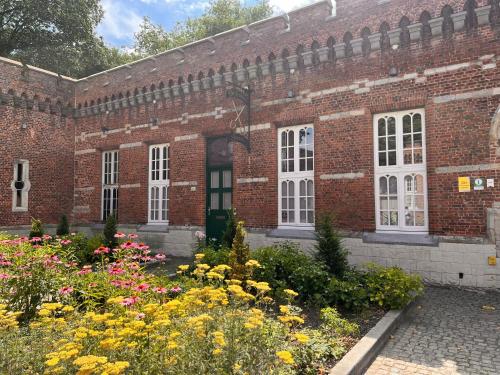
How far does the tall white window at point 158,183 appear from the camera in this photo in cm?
1359

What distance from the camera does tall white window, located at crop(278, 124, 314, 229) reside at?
34.3ft

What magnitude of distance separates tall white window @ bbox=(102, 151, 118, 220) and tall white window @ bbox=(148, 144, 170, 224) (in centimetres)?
216

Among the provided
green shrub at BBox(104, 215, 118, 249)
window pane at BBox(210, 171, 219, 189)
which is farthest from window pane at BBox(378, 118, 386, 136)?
green shrub at BBox(104, 215, 118, 249)

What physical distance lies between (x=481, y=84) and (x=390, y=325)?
614 centimetres

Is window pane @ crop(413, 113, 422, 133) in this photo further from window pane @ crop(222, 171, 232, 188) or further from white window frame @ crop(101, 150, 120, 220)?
white window frame @ crop(101, 150, 120, 220)

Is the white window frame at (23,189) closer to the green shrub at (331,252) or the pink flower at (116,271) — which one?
the pink flower at (116,271)

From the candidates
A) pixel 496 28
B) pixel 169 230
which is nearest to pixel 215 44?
pixel 169 230

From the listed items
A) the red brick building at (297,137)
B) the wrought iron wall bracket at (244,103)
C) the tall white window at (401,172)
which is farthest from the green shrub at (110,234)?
the tall white window at (401,172)

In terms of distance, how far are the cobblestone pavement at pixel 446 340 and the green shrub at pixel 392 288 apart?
1.23 ft

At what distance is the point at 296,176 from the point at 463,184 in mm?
4388

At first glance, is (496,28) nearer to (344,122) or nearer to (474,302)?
(344,122)

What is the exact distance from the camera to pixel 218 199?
12.3 metres

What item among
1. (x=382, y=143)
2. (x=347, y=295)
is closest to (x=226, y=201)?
(x=382, y=143)

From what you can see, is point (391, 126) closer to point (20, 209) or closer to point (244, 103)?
point (244, 103)
